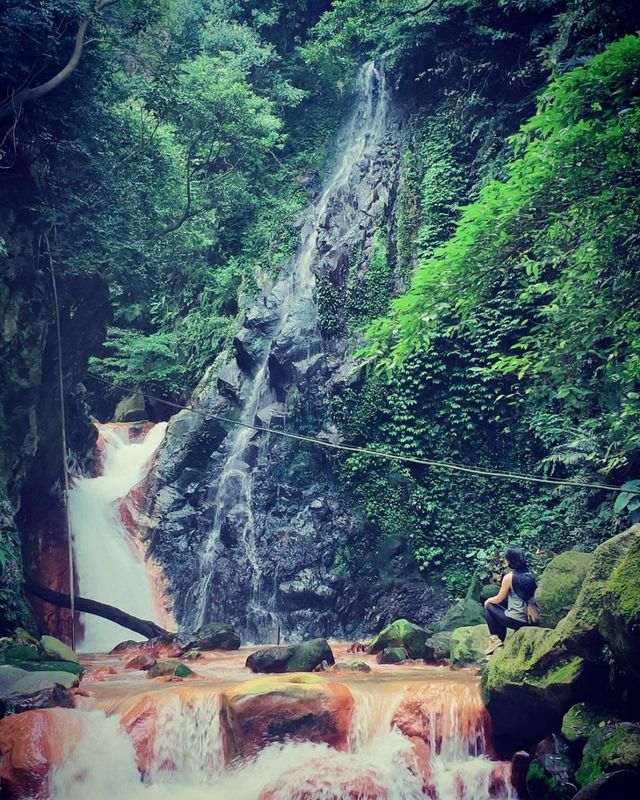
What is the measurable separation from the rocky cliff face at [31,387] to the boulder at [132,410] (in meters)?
3.95

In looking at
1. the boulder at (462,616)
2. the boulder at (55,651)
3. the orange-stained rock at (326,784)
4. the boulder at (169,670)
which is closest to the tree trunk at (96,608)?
the boulder at (55,651)

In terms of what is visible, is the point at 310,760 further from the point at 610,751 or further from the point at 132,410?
the point at 132,410

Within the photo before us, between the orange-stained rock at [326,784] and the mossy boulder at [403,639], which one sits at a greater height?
the mossy boulder at [403,639]

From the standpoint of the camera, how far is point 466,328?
36.8ft

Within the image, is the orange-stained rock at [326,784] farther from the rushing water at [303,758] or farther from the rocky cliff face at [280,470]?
the rocky cliff face at [280,470]

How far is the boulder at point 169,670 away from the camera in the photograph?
7.34m

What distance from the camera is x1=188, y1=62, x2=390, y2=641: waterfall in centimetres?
1112

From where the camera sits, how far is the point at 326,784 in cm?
539

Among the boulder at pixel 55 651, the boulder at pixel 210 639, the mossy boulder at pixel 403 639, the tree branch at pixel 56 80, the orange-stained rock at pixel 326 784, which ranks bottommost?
the orange-stained rock at pixel 326 784

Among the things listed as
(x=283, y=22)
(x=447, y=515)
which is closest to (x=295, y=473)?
(x=447, y=515)

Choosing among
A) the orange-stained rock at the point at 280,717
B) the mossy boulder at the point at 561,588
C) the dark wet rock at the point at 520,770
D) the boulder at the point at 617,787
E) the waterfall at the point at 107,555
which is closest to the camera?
the boulder at the point at 617,787

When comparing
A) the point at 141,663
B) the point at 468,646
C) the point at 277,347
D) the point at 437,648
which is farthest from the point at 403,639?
the point at 277,347

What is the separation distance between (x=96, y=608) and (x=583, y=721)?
23.3 ft

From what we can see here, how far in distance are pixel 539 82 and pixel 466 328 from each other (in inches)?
198
